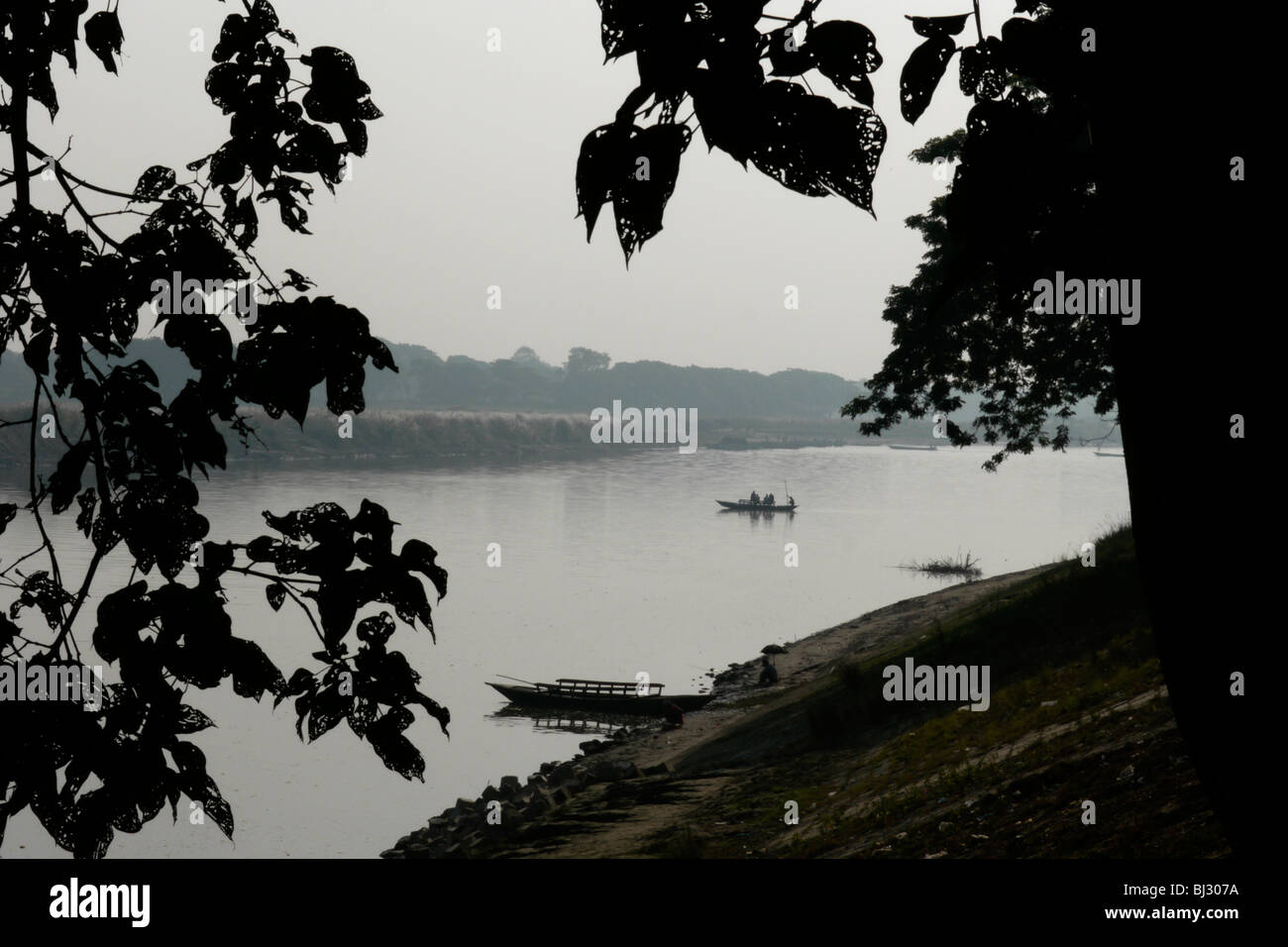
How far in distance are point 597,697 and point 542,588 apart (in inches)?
734

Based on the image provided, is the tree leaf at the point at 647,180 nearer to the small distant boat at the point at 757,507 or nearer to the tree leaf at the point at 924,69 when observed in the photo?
the tree leaf at the point at 924,69

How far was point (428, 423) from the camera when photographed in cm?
13062

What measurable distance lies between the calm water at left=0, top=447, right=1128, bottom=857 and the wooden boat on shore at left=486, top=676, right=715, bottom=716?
2.56ft

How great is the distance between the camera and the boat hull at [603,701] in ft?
89.6

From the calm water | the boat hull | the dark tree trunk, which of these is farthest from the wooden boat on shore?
the dark tree trunk

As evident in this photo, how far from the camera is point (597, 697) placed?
2862 cm

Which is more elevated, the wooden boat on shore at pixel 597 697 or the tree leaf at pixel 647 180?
the tree leaf at pixel 647 180

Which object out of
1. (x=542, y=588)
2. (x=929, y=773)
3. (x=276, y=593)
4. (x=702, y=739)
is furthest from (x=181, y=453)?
(x=542, y=588)

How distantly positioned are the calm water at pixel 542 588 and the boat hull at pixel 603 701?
692 millimetres

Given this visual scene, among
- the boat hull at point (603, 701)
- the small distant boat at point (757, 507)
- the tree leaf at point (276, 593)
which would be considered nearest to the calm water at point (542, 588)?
the boat hull at point (603, 701)

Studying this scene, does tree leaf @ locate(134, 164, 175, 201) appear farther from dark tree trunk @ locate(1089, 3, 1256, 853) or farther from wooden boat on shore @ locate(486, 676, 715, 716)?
wooden boat on shore @ locate(486, 676, 715, 716)
